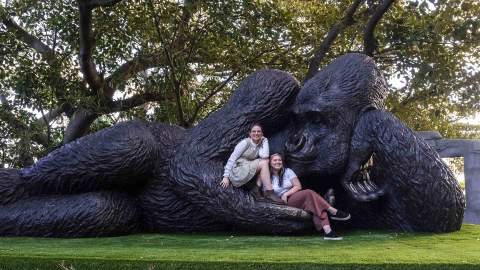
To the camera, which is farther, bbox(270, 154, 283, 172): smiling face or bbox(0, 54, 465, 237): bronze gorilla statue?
bbox(270, 154, 283, 172): smiling face

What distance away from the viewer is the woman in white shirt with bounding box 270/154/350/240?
4863 millimetres

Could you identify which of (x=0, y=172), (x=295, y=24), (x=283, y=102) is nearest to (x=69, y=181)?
(x=0, y=172)

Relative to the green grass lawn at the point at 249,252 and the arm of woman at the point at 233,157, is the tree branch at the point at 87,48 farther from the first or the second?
the green grass lawn at the point at 249,252

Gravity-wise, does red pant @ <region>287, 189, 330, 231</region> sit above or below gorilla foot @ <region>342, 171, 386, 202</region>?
below

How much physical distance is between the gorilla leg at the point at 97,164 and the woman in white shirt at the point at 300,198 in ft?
3.77

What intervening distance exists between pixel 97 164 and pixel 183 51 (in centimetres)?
388

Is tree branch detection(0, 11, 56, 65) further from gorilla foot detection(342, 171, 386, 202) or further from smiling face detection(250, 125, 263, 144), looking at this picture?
gorilla foot detection(342, 171, 386, 202)

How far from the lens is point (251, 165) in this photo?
514 cm

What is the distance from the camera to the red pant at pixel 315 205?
4863mm

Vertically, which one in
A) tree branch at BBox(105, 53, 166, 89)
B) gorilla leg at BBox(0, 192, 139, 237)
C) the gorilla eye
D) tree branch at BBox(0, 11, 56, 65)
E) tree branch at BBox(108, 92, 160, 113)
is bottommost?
gorilla leg at BBox(0, 192, 139, 237)

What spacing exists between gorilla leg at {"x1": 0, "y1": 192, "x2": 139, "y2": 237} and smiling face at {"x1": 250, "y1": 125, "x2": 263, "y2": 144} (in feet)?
4.60

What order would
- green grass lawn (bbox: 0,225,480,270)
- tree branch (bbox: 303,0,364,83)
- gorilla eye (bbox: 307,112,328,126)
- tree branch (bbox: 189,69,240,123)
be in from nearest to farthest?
green grass lawn (bbox: 0,225,480,270), gorilla eye (bbox: 307,112,328,126), tree branch (bbox: 303,0,364,83), tree branch (bbox: 189,69,240,123)

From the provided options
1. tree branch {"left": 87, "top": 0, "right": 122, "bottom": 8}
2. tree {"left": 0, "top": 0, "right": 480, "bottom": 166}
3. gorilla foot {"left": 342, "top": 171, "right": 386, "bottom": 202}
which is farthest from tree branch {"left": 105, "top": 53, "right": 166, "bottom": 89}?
gorilla foot {"left": 342, "top": 171, "right": 386, "bottom": 202}

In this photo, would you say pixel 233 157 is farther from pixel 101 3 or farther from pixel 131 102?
pixel 131 102
